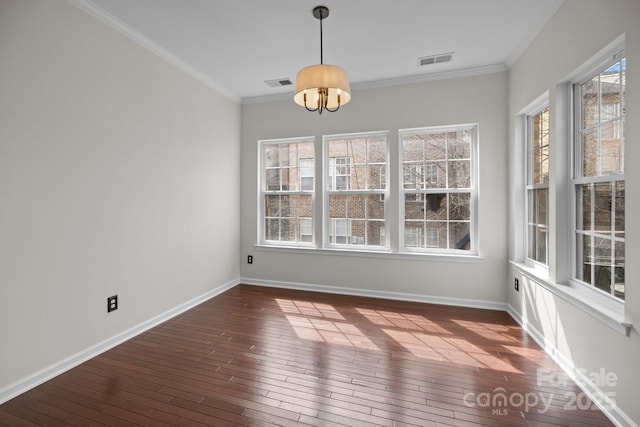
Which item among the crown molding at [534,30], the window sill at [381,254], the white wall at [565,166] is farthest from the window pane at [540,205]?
the crown molding at [534,30]

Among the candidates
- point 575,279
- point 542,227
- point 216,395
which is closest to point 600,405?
point 575,279

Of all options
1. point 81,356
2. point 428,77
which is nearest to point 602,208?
point 428,77

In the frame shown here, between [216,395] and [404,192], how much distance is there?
2.99 metres

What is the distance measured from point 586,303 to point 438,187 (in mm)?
2050

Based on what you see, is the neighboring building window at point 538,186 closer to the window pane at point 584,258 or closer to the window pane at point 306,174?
the window pane at point 584,258

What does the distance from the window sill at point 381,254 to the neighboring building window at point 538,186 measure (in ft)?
2.17

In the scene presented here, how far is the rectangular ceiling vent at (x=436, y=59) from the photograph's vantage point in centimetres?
323

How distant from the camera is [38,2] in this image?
208 centimetres

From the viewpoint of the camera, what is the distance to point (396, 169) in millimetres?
3902

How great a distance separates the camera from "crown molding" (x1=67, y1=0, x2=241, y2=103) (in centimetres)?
239

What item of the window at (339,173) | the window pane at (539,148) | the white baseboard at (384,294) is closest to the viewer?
the window pane at (539,148)

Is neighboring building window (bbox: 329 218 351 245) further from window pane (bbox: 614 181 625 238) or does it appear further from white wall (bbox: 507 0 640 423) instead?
window pane (bbox: 614 181 625 238)

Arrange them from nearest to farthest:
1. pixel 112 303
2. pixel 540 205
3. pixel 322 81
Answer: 1. pixel 322 81
2. pixel 112 303
3. pixel 540 205

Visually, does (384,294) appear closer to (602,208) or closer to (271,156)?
(602,208)
